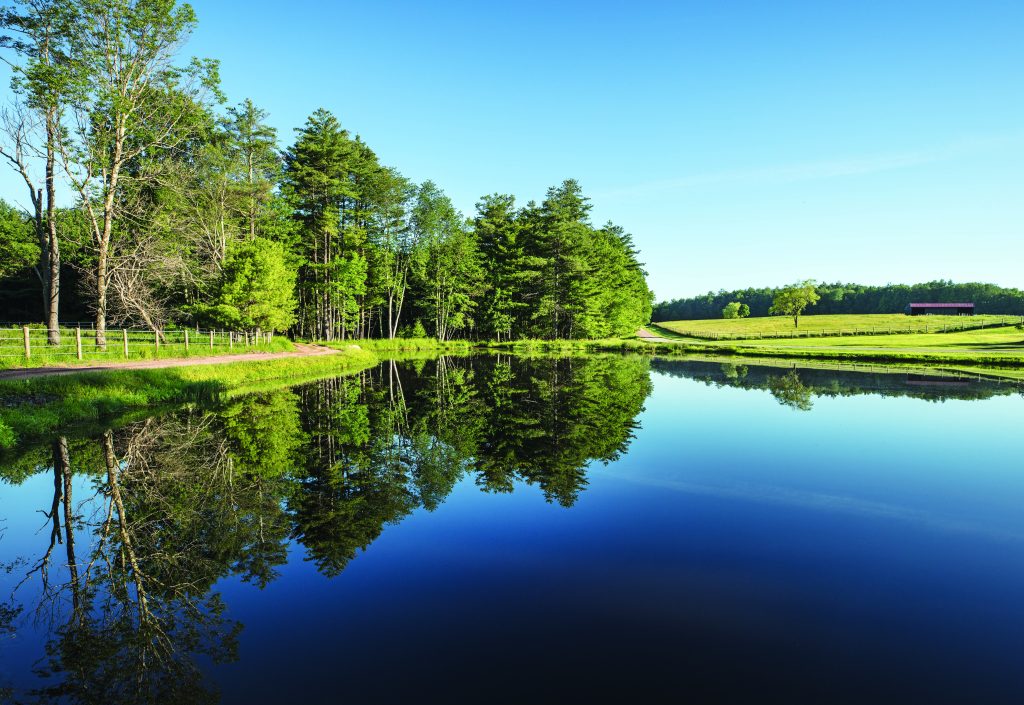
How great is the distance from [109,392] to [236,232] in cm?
2879

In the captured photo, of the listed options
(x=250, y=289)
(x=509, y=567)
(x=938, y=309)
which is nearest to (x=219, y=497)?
(x=509, y=567)

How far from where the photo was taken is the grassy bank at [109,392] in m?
13.7

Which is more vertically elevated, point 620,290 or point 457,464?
point 620,290

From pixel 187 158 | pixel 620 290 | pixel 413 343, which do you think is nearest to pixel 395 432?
pixel 187 158

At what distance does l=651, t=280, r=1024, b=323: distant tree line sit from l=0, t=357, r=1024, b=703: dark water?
390 feet

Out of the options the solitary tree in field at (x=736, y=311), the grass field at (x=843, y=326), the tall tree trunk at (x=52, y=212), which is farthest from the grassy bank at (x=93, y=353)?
the solitary tree in field at (x=736, y=311)

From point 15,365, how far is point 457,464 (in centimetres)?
2093

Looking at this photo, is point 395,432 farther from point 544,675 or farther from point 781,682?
point 781,682

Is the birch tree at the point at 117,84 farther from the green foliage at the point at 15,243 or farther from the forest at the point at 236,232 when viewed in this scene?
the green foliage at the point at 15,243

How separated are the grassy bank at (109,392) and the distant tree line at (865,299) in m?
118

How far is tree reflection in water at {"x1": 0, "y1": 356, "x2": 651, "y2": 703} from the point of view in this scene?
499 cm

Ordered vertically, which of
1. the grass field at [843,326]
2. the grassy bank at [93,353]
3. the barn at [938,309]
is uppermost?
the barn at [938,309]

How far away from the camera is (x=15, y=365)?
1986 centimetres

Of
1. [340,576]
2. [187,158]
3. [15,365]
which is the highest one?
[187,158]
